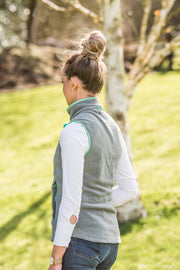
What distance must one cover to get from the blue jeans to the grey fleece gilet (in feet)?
0.10

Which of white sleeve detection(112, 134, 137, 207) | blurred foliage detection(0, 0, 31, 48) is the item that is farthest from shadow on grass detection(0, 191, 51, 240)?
blurred foliage detection(0, 0, 31, 48)

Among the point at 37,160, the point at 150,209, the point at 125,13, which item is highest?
the point at 125,13

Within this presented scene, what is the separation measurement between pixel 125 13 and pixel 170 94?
8.76m

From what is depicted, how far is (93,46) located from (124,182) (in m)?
0.84

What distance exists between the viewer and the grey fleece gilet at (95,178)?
178 centimetres

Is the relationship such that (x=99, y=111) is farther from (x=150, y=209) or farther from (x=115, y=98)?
(x=150, y=209)

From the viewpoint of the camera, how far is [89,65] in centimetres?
182

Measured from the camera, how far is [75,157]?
1.69 metres

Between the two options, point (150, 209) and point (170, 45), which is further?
point (150, 209)

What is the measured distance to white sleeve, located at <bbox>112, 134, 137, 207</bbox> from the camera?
6.74 ft

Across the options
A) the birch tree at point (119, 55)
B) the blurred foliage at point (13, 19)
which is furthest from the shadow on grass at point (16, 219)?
the blurred foliage at point (13, 19)

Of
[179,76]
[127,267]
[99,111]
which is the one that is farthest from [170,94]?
[99,111]

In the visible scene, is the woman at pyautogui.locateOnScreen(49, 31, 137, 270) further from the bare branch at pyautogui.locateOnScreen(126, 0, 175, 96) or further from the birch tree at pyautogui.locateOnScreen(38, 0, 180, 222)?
the bare branch at pyautogui.locateOnScreen(126, 0, 175, 96)

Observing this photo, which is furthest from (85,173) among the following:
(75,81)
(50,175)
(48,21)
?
(48,21)
